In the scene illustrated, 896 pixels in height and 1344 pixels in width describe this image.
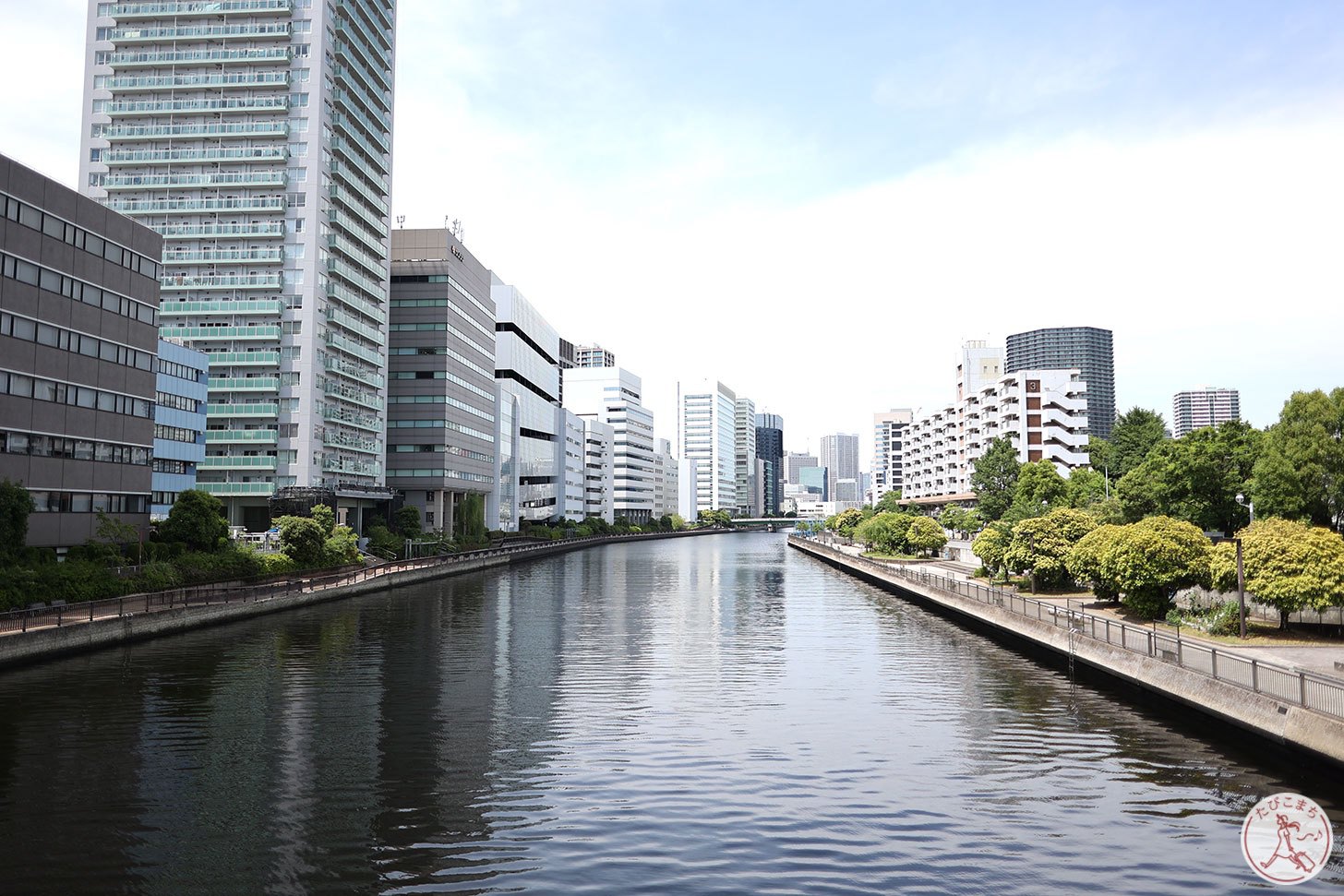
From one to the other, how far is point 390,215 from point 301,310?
27.2m

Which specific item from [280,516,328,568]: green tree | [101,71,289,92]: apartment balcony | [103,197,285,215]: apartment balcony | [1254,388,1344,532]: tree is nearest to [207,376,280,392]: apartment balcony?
[103,197,285,215]: apartment balcony

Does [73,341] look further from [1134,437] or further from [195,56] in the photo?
[1134,437]

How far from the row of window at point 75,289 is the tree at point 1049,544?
6249 cm

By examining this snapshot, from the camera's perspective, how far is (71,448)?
2311 inches

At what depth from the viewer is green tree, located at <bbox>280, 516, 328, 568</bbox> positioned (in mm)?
68688

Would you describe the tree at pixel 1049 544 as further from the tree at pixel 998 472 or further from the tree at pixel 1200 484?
the tree at pixel 998 472

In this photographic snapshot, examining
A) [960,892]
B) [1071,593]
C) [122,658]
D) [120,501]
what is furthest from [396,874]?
[120,501]

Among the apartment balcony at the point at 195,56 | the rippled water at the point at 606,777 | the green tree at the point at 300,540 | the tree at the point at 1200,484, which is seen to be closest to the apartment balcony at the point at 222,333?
the apartment balcony at the point at 195,56

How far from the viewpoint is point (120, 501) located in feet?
208

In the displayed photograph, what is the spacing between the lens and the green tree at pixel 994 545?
64412 millimetres

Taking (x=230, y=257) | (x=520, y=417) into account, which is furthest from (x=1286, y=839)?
(x=520, y=417)

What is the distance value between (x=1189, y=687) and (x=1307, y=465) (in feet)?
142

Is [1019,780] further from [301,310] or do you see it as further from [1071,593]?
[301,310]

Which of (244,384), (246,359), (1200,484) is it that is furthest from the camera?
(246,359)
